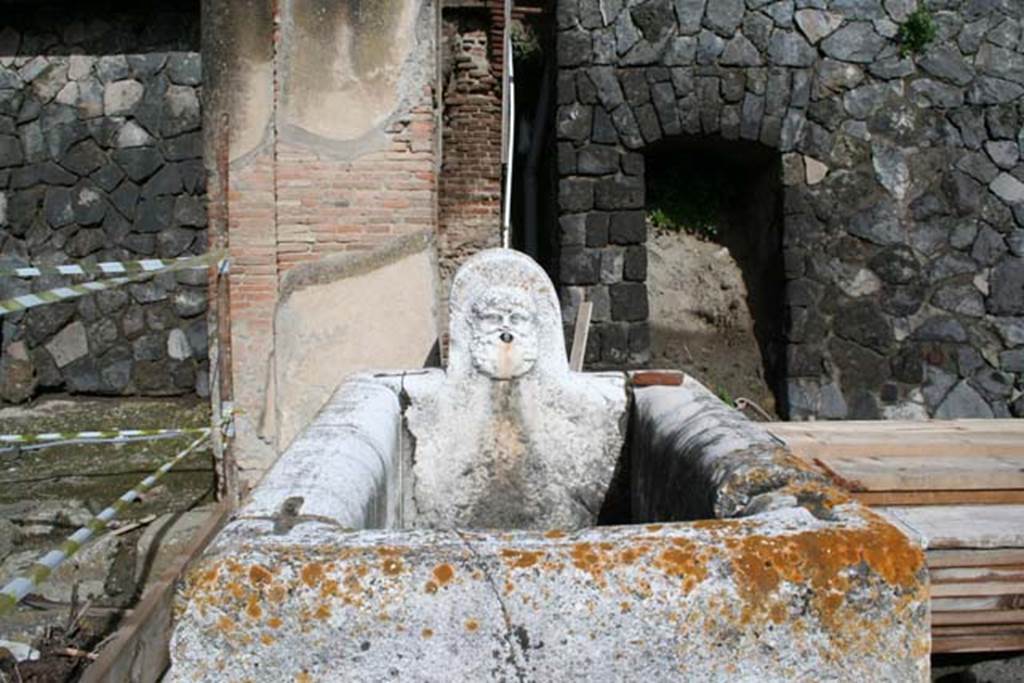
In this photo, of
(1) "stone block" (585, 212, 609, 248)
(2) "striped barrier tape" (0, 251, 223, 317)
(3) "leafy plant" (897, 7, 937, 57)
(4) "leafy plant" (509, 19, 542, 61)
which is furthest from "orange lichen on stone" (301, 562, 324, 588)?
(4) "leafy plant" (509, 19, 542, 61)

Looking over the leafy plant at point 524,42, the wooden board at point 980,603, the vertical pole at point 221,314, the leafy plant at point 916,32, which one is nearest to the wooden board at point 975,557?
the wooden board at point 980,603

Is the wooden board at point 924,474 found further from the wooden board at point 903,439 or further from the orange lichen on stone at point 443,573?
the orange lichen on stone at point 443,573

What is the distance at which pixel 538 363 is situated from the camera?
246cm

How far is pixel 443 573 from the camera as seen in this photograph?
48.3 inches

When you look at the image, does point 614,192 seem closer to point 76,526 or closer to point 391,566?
point 76,526

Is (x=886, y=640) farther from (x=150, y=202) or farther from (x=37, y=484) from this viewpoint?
(x=150, y=202)

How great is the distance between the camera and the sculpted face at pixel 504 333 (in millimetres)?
2420

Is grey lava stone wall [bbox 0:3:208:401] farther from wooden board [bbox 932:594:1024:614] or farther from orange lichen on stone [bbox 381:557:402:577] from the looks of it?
orange lichen on stone [bbox 381:557:402:577]

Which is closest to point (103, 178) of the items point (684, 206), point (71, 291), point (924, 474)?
point (684, 206)

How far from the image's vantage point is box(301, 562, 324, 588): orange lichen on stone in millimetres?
1215

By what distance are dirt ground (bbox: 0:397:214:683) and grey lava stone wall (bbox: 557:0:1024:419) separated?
3.16 meters

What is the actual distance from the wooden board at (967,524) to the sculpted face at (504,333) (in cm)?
111

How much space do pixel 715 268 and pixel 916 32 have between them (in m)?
2.23

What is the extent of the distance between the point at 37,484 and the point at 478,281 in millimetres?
3441
